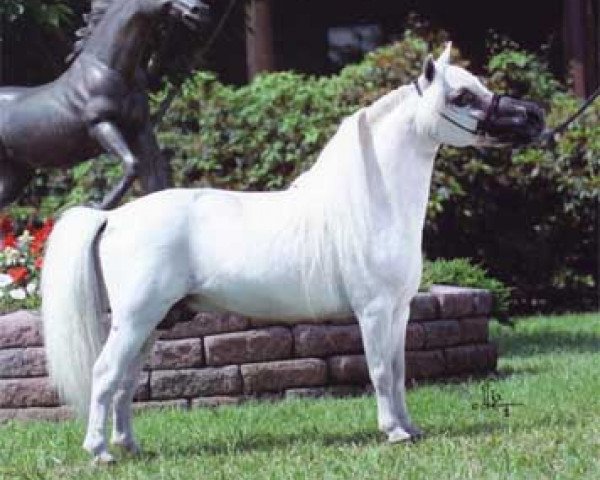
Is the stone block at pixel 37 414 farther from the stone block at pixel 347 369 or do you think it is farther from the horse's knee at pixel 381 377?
the horse's knee at pixel 381 377

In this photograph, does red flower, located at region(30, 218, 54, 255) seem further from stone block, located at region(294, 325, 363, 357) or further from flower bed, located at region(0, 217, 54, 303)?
stone block, located at region(294, 325, 363, 357)

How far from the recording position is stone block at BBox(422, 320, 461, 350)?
7.68 meters

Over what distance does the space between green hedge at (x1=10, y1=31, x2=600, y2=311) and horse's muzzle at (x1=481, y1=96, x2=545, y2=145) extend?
5.85 m

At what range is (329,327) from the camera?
7.35 m

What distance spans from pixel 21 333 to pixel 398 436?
2.43 meters

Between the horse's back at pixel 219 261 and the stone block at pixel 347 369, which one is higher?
the horse's back at pixel 219 261

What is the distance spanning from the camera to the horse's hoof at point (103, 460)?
5242 millimetres

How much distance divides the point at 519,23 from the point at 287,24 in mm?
2859

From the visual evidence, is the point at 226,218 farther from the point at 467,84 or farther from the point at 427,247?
the point at 427,247

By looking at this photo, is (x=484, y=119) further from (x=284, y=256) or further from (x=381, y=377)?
(x=381, y=377)

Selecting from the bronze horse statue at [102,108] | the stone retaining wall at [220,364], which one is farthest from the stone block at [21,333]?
the bronze horse statue at [102,108]

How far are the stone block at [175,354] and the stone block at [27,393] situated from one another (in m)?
0.54

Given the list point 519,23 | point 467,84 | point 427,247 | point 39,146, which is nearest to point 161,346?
point 39,146

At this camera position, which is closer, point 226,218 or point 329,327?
point 226,218
